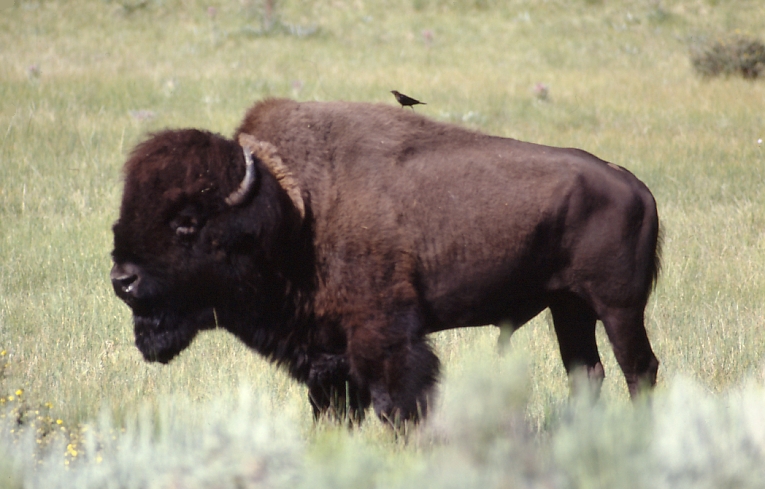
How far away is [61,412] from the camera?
3.98m

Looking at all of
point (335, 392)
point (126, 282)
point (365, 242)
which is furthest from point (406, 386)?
point (126, 282)

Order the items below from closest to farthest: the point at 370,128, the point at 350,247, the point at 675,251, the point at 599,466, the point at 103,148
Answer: the point at 599,466
the point at 350,247
the point at 370,128
the point at 675,251
the point at 103,148

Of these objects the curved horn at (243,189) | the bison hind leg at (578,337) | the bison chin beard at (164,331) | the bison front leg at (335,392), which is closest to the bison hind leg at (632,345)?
the bison hind leg at (578,337)

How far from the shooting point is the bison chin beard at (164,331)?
3.95 meters

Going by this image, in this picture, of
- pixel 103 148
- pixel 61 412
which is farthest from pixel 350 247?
pixel 103 148

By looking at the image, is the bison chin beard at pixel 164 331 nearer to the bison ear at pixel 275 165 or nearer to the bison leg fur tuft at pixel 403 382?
the bison ear at pixel 275 165

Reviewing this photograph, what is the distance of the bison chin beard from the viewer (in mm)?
3945

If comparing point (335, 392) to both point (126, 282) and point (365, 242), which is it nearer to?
point (365, 242)

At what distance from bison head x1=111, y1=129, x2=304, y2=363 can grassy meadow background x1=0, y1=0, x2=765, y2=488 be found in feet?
1.78

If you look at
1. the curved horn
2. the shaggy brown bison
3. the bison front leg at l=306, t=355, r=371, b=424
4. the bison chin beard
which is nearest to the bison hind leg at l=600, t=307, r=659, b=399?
the shaggy brown bison

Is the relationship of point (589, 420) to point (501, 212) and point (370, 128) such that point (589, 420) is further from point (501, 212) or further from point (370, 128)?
point (370, 128)

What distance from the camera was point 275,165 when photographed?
396cm

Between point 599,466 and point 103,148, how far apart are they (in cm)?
878

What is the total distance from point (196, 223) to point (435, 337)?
94.9 inches
